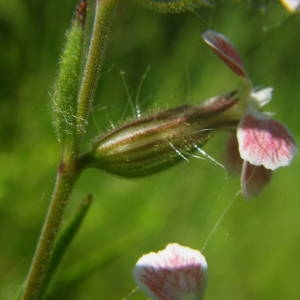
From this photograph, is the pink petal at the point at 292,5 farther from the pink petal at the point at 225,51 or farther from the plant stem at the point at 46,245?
the plant stem at the point at 46,245

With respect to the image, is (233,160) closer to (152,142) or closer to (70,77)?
(152,142)

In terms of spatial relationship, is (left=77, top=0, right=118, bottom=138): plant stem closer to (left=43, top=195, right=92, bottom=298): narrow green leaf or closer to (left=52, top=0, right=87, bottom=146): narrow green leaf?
(left=52, top=0, right=87, bottom=146): narrow green leaf

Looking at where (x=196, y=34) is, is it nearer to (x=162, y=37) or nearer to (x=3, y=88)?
(x=162, y=37)

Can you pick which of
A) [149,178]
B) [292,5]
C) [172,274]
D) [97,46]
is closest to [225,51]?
[292,5]

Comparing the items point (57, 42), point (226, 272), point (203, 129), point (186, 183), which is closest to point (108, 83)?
point (57, 42)

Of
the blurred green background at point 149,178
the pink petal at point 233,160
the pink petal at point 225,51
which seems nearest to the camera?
the pink petal at point 225,51

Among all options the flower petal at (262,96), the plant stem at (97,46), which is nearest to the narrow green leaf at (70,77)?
the plant stem at (97,46)
